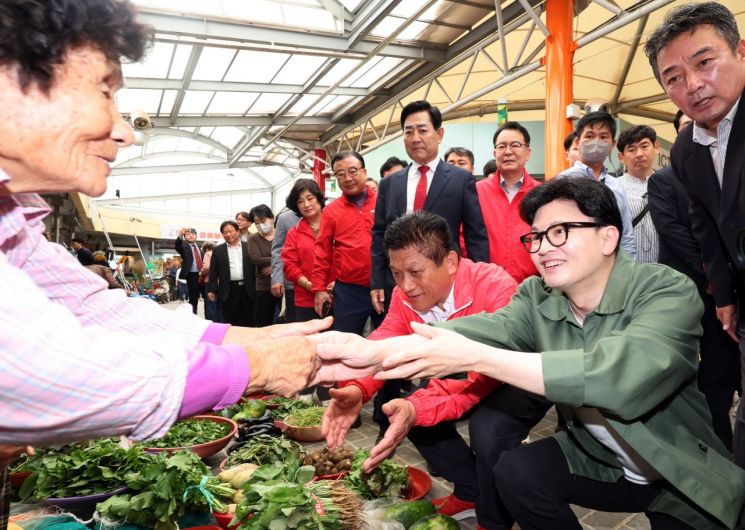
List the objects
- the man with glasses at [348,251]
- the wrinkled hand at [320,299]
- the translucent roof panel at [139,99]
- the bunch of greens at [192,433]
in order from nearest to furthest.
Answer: the bunch of greens at [192,433] → the man with glasses at [348,251] → the wrinkled hand at [320,299] → the translucent roof panel at [139,99]

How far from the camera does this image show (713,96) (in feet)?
6.50

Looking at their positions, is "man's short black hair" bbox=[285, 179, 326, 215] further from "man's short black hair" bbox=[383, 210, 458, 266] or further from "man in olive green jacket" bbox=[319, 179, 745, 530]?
"man in olive green jacket" bbox=[319, 179, 745, 530]

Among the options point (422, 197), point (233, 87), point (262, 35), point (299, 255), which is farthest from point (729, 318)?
point (233, 87)

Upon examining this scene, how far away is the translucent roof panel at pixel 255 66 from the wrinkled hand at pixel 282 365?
30.1 feet

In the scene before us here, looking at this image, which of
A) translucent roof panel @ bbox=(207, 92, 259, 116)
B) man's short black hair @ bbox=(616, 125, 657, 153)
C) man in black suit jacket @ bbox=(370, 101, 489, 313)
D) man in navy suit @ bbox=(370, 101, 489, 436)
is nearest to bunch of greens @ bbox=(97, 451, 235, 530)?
man in navy suit @ bbox=(370, 101, 489, 436)

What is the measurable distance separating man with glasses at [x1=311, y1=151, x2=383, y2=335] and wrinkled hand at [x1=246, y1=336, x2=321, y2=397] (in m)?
2.83

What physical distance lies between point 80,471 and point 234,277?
492 cm

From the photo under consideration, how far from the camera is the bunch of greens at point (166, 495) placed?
2.21 metres

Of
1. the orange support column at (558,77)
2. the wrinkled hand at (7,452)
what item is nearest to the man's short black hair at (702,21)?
the wrinkled hand at (7,452)

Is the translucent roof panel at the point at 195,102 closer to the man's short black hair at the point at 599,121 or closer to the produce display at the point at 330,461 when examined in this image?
the man's short black hair at the point at 599,121

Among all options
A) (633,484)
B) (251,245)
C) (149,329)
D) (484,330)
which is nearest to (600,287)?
(484,330)

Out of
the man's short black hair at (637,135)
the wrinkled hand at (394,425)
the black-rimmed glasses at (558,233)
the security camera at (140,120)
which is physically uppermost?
the security camera at (140,120)

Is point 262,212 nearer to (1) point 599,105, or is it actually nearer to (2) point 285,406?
(2) point 285,406

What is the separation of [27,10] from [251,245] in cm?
617
